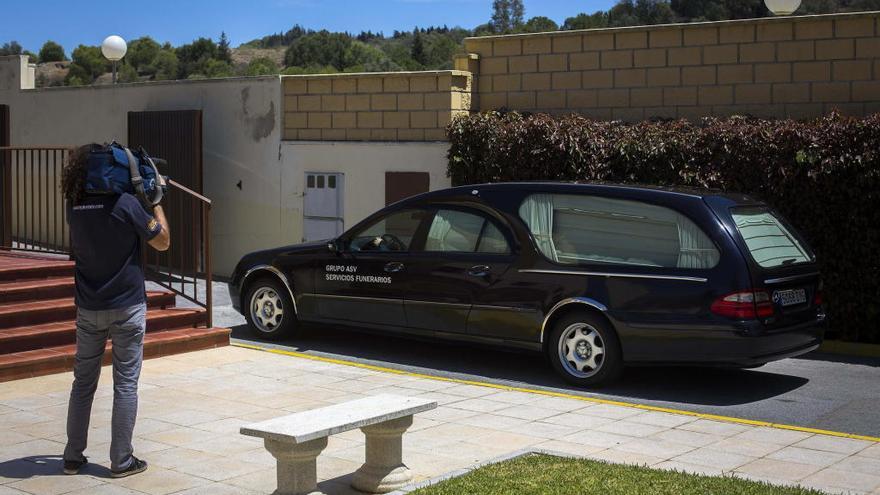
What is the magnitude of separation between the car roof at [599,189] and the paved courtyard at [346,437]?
188 centimetres

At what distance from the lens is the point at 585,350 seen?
32.1ft

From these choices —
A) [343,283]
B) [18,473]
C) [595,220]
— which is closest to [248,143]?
[343,283]

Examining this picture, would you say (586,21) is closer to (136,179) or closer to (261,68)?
(261,68)

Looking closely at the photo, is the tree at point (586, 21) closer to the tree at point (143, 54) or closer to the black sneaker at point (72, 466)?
the tree at point (143, 54)

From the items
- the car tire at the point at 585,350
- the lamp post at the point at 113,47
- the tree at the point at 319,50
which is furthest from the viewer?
the tree at the point at 319,50

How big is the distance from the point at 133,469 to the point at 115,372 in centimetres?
57

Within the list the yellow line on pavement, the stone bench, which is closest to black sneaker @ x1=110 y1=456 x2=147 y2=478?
the stone bench

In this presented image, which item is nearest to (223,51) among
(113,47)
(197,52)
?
(197,52)

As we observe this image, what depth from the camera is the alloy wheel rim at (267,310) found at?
1188 cm

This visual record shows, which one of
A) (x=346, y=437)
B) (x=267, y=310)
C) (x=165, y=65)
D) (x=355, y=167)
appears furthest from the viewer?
(x=165, y=65)

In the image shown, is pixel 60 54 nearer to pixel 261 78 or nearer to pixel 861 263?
pixel 261 78

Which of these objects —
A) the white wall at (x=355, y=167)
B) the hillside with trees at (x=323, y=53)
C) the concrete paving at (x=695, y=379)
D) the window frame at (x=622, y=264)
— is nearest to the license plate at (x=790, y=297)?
the window frame at (x=622, y=264)

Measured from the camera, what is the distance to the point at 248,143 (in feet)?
56.7

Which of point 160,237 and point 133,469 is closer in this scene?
point 133,469
